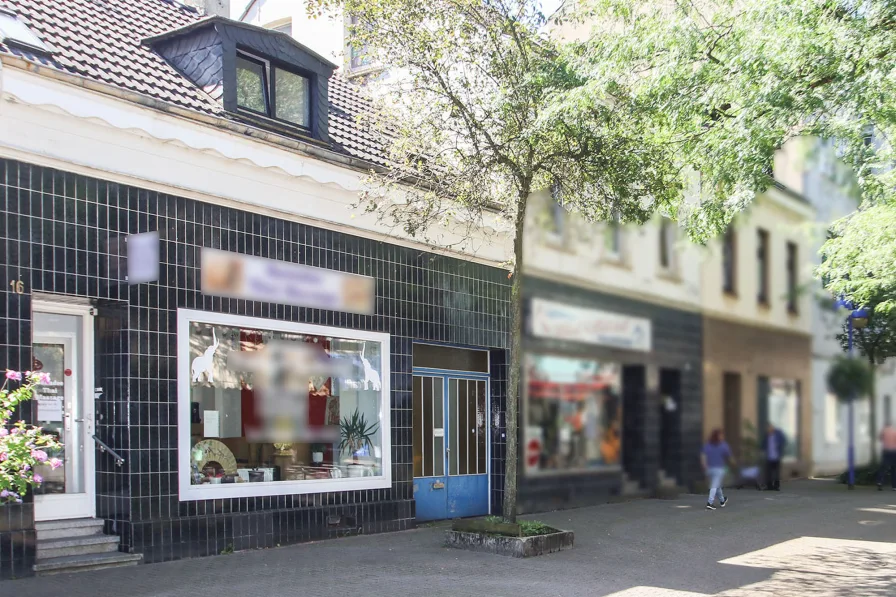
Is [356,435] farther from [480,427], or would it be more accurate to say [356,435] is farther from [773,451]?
[773,451]

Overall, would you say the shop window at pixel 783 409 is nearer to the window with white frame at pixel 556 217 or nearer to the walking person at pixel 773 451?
the walking person at pixel 773 451

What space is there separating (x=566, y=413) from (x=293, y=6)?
980 cm

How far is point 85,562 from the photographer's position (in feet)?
31.7

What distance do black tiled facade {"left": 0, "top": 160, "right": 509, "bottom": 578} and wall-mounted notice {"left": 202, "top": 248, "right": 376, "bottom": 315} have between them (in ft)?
0.35

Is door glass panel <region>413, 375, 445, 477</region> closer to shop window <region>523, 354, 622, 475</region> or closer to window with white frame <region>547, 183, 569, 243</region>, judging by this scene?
shop window <region>523, 354, 622, 475</region>

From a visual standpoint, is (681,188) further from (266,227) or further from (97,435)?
(97,435)

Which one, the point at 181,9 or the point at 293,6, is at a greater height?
the point at 293,6

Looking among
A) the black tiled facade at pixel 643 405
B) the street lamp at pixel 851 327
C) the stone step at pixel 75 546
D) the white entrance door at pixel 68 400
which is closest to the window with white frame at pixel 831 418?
the street lamp at pixel 851 327

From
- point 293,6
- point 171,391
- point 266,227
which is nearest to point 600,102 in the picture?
point 266,227

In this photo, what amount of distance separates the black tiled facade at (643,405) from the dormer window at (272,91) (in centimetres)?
473

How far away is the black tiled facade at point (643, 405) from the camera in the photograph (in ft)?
52.3

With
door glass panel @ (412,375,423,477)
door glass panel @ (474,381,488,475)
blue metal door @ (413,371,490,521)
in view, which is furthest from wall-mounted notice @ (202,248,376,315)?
door glass panel @ (474,381,488,475)

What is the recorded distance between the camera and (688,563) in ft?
36.3

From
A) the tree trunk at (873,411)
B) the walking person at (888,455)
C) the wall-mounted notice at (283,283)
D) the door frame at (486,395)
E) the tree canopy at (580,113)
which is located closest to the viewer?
the tree canopy at (580,113)
